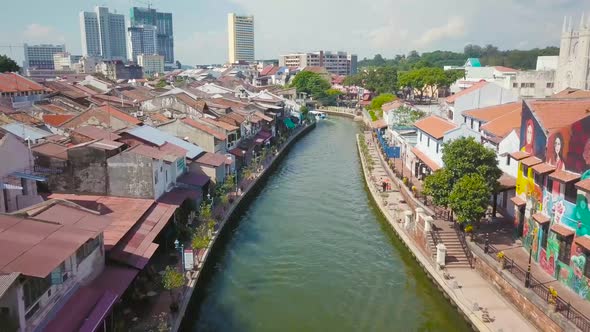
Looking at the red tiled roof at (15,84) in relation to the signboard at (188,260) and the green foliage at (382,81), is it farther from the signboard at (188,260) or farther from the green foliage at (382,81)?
the green foliage at (382,81)

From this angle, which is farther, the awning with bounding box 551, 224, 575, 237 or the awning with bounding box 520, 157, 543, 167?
the awning with bounding box 520, 157, 543, 167

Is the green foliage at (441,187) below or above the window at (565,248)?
above

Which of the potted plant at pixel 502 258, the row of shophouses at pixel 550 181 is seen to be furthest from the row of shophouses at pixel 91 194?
the row of shophouses at pixel 550 181

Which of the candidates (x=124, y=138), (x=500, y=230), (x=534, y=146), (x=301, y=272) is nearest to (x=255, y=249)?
(x=301, y=272)

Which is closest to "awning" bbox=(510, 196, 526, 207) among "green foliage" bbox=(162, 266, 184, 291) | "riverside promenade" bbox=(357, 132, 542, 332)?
"riverside promenade" bbox=(357, 132, 542, 332)

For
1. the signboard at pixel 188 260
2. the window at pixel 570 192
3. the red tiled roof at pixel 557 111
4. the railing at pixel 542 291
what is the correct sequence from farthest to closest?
the signboard at pixel 188 260
the red tiled roof at pixel 557 111
the window at pixel 570 192
the railing at pixel 542 291

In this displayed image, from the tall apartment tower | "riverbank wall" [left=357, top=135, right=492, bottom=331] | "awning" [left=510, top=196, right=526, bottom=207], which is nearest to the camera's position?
"riverbank wall" [left=357, top=135, right=492, bottom=331]

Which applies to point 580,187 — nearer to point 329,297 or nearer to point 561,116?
Result: point 561,116

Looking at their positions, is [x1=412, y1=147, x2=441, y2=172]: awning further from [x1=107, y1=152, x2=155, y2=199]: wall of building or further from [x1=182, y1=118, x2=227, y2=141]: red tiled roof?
[x1=107, y1=152, x2=155, y2=199]: wall of building
